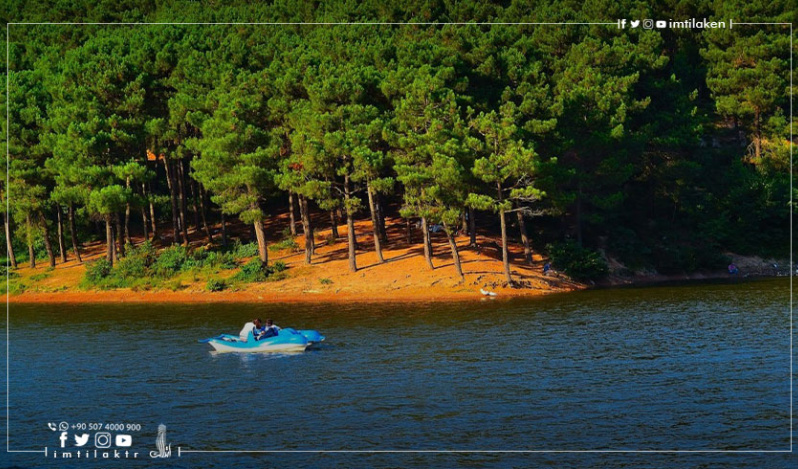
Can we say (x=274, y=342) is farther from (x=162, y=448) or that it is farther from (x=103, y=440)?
(x=162, y=448)

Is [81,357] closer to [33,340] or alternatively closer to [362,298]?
[33,340]

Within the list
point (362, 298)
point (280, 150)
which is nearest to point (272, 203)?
point (280, 150)

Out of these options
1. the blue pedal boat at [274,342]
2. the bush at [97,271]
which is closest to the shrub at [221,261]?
the bush at [97,271]

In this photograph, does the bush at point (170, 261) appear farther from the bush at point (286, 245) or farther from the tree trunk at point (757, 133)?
the tree trunk at point (757, 133)

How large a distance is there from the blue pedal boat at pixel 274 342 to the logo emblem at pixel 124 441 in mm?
13881

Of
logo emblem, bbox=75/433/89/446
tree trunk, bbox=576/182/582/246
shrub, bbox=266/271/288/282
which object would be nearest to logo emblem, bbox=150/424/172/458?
logo emblem, bbox=75/433/89/446

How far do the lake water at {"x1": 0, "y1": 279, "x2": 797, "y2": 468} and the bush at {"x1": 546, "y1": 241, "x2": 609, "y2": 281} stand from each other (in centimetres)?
1264

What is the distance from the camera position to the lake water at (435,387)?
2455cm

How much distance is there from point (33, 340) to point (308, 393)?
20569 millimetres

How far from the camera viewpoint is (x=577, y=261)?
64.6m

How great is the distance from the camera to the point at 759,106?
8281cm

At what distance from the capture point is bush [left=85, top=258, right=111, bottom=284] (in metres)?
67.0

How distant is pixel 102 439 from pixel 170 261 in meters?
43.4

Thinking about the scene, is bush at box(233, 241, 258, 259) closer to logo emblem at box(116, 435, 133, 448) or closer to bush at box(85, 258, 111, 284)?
bush at box(85, 258, 111, 284)
